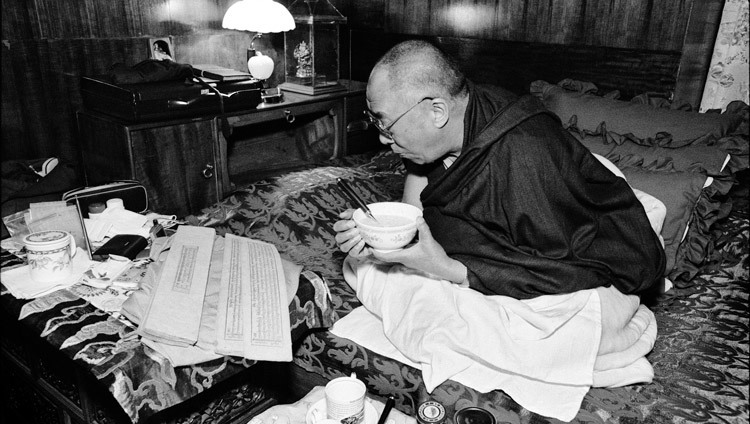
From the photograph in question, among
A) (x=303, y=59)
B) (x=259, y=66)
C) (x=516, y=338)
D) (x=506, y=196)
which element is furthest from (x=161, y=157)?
(x=516, y=338)

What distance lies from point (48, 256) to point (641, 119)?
6.38ft

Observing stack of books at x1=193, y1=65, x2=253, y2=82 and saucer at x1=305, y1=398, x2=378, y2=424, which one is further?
stack of books at x1=193, y1=65, x2=253, y2=82

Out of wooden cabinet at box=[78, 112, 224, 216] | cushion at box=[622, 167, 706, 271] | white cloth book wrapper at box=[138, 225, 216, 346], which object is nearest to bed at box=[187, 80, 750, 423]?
cushion at box=[622, 167, 706, 271]

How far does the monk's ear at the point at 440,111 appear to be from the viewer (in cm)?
159

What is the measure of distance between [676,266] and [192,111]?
6.19 feet

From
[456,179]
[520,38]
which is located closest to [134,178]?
[456,179]

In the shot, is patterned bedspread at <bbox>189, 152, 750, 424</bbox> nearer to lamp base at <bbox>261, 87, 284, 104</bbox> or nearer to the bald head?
lamp base at <bbox>261, 87, 284, 104</bbox>

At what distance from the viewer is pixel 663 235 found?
1.87 metres

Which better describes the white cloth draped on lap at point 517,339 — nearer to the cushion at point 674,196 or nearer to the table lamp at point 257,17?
the cushion at point 674,196

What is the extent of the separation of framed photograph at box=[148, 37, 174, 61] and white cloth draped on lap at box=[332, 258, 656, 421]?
A: 1.65m

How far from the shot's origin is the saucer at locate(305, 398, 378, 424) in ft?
3.95

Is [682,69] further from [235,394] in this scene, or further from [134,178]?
[134,178]

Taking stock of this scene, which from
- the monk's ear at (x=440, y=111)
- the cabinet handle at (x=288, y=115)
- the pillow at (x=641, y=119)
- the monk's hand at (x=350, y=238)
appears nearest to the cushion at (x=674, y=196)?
the pillow at (x=641, y=119)

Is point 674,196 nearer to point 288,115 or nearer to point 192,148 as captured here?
point 288,115
